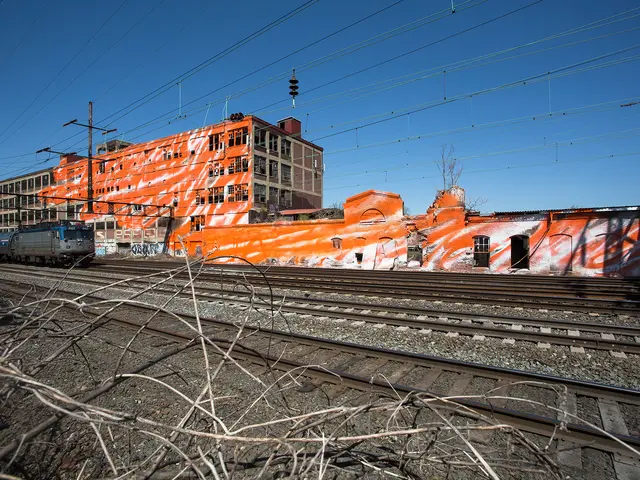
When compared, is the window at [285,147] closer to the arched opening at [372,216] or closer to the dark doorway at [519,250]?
the arched opening at [372,216]

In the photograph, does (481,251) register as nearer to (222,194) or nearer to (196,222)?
(222,194)

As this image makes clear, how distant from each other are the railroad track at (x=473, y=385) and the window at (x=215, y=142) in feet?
134

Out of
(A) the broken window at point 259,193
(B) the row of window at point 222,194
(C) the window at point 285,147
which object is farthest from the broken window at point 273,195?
(C) the window at point 285,147

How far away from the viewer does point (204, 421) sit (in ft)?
12.7

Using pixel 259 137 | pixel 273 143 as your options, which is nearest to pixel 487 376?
pixel 259 137

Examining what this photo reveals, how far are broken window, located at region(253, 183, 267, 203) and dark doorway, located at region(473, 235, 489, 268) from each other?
27.2 meters

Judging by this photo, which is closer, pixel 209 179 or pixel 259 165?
pixel 259 165

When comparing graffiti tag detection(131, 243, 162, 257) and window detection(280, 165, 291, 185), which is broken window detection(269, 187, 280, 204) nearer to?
window detection(280, 165, 291, 185)

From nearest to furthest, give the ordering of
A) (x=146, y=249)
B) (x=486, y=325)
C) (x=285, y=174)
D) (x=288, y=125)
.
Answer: (x=486, y=325)
(x=146, y=249)
(x=285, y=174)
(x=288, y=125)

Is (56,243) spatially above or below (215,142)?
below

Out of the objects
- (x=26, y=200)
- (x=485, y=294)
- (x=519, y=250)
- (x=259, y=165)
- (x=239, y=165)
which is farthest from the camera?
(x=26, y=200)

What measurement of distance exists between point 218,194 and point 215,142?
6.90m

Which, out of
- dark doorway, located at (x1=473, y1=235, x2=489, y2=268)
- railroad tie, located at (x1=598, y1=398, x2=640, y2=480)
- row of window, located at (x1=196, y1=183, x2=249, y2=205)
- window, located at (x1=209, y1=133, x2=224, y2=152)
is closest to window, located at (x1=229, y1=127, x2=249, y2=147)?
window, located at (x1=209, y1=133, x2=224, y2=152)

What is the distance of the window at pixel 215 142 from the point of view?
44.2 meters
